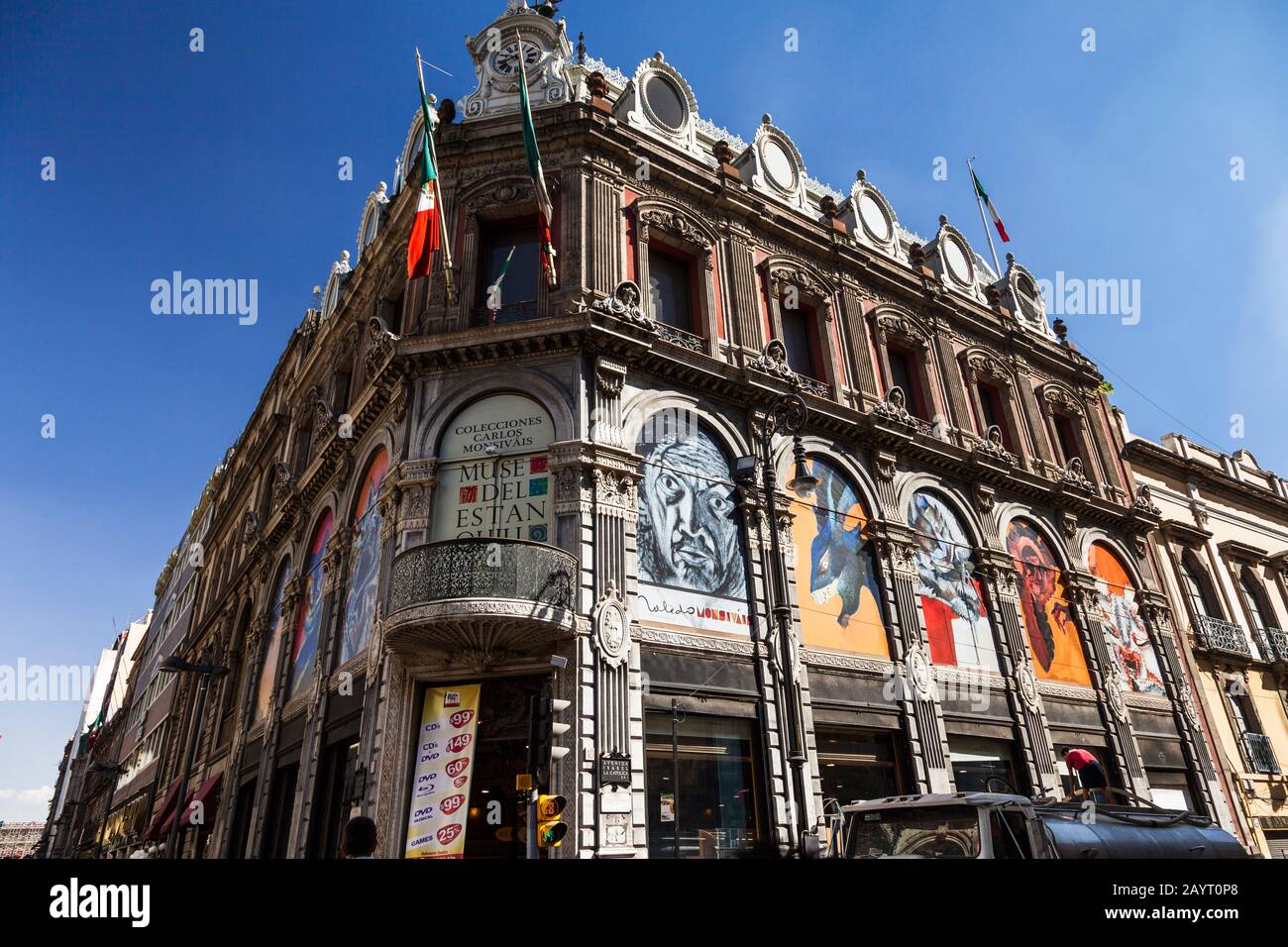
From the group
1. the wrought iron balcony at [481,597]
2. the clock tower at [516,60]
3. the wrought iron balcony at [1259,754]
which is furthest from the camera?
the wrought iron balcony at [1259,754]

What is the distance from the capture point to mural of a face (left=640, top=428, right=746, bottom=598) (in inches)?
673

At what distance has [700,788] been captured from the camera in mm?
15375

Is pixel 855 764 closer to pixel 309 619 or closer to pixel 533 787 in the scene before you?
pixel 533 787

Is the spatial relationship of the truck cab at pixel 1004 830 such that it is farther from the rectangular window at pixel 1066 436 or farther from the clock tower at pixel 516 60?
the rectangular window at pixel 1066 436

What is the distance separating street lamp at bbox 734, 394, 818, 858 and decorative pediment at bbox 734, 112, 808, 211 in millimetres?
8272

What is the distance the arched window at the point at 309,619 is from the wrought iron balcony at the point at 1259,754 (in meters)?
30.7

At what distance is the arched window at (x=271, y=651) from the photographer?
2373cm

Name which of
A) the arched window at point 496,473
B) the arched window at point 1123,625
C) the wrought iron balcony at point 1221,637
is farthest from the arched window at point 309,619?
the wrought iron balcony at point 1221,637

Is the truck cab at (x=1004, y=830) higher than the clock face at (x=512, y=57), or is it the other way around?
the clock face at (x=512, y=57)

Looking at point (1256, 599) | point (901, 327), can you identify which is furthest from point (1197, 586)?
point (901, 327)

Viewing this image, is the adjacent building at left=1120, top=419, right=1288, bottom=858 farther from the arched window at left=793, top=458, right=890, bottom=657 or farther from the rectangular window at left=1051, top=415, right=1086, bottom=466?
the arched window at left=793, top=458, right=890, bottom=657
